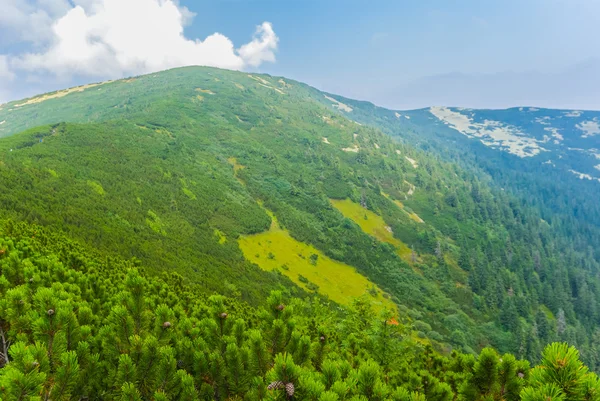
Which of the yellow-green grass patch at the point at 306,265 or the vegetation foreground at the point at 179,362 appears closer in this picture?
the vegetation foreground at the point at 179,362

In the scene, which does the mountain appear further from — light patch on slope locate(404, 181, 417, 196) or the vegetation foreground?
the vegetation foreground

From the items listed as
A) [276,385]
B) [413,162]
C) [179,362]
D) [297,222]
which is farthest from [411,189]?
[276,385]

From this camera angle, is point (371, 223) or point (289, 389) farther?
point (371, 223)

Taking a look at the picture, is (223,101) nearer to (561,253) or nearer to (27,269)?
(561,253)

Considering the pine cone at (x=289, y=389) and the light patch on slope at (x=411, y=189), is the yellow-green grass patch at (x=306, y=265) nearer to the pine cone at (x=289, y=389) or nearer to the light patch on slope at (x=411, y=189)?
the pine cone at (x=289, y=389)

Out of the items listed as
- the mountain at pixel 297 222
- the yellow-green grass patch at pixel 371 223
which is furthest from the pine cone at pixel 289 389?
the yellow-green grass patch at pixel 371 223

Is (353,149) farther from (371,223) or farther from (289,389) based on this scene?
(289,389)
